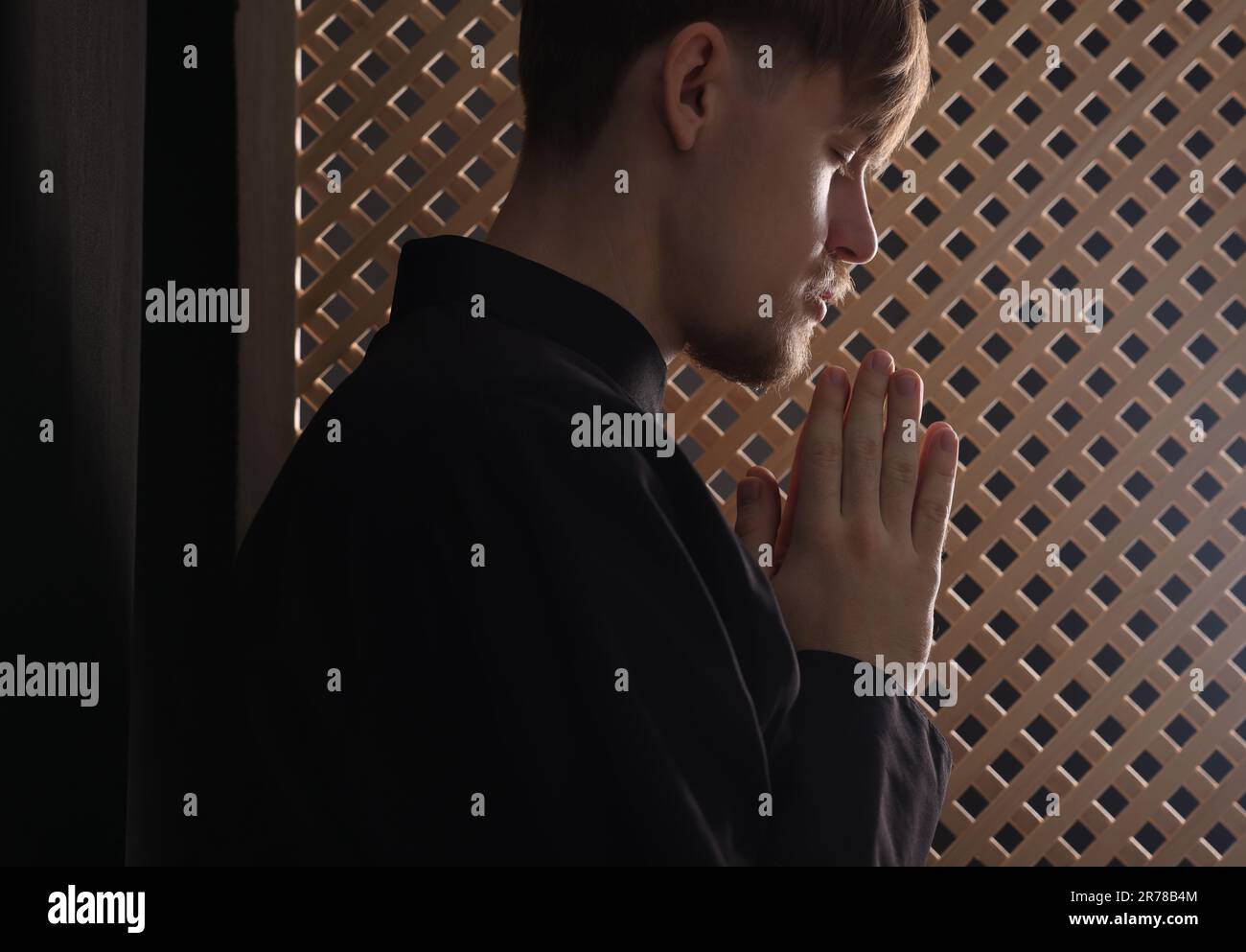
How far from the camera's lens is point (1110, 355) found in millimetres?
1118

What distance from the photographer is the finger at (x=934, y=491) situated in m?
0.63

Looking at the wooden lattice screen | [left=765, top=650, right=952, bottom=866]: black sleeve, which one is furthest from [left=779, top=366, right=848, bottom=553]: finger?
the wooden lattice screen

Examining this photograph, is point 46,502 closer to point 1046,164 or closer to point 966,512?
point 1046,164

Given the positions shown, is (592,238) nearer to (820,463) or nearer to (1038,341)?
(820,463)

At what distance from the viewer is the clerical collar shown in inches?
22.0

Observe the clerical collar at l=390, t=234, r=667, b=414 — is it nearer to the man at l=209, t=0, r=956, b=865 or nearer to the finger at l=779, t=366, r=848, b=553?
the man at l=209, t=0, r=956, b=865

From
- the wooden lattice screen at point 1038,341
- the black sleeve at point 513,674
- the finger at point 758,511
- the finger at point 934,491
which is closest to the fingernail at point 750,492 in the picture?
the finger at point 758,511

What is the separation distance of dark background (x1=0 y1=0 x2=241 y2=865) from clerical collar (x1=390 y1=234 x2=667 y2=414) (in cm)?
23

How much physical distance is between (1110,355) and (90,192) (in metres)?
0.98

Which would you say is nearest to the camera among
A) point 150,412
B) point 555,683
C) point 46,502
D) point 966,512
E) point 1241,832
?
point 555,683

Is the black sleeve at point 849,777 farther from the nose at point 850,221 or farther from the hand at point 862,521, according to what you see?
the nose at point 850,221

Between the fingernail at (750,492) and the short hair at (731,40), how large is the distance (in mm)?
220

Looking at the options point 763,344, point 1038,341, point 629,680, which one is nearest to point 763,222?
point 763,344

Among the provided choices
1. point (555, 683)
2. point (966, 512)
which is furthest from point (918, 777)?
point (966, 512)
